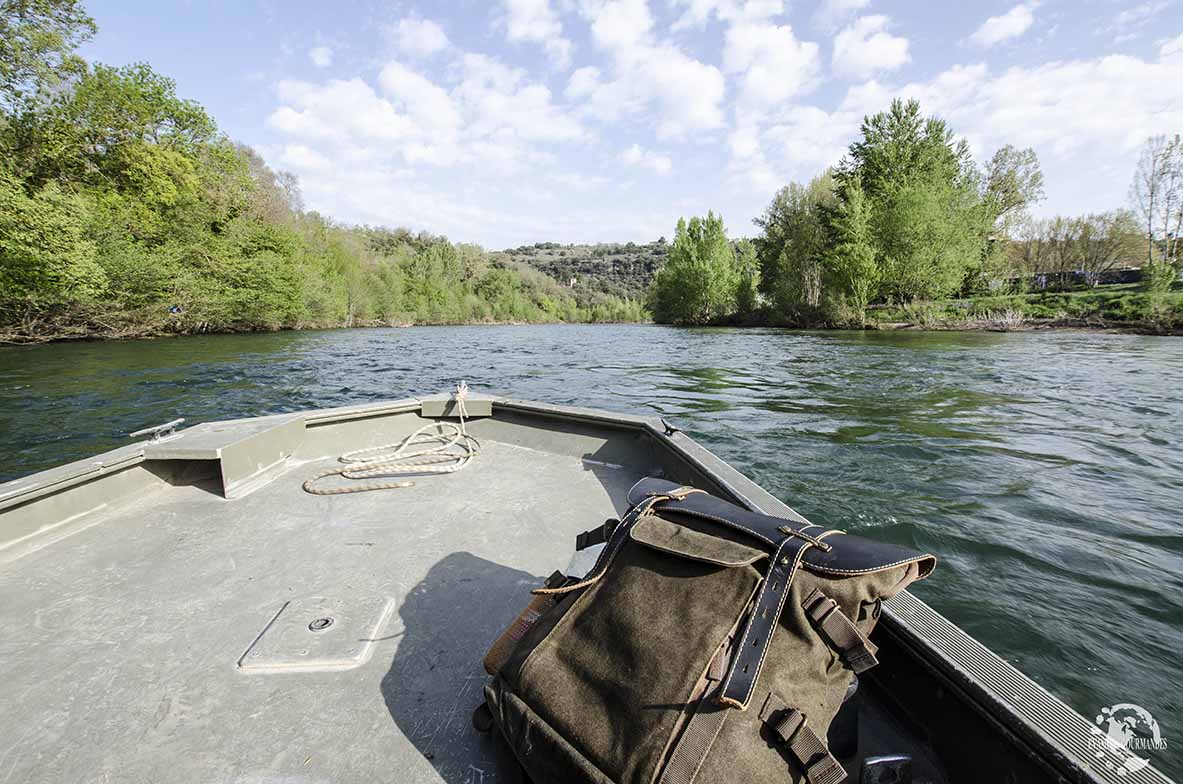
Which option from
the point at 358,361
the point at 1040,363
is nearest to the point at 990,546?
the point at 1040,363

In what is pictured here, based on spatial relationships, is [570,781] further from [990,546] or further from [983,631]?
[990,546]

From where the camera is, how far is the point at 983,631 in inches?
94.1

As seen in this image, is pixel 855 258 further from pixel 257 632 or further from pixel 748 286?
pixel 257 632

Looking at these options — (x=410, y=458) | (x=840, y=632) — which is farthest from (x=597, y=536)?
(x=410, y=458)

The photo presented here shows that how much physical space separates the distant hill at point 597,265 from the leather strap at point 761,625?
11403 centimetres

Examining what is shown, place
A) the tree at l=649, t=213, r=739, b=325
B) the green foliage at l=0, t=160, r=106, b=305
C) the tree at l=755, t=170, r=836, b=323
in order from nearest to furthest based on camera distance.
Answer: the green foliage at l=0, t=160, r=106, b=305 < the tree at l=755, t=170, r=836, b=323 < the tree at l=649, t=213, r=739, b=325

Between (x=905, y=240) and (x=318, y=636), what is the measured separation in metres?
31.9

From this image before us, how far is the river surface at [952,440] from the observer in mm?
2463

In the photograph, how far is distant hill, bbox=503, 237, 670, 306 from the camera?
136 metres

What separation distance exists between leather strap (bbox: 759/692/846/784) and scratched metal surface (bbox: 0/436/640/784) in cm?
60

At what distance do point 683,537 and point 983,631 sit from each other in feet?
7.61

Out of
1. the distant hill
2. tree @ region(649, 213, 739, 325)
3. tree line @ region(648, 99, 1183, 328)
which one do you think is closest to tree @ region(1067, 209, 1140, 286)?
tree line @ region(648, 99, 1183, 328)

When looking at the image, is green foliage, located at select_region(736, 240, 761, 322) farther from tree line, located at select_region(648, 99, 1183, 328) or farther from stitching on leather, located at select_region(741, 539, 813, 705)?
stitching on leather, located at select_region(741, 539, 813, 705)

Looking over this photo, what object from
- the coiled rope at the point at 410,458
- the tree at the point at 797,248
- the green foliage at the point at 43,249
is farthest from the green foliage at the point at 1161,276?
the green foliage at the point at 43,249
